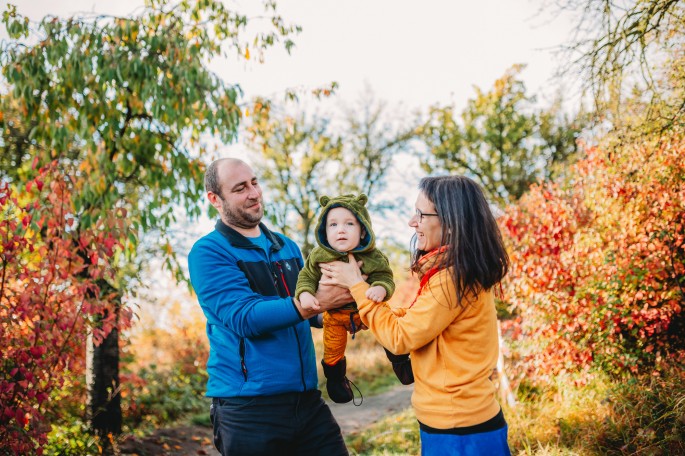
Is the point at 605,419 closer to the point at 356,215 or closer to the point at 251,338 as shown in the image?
the point at 356,215

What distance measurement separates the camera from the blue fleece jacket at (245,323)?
234 cm

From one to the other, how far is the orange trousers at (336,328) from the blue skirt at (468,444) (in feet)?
2.16

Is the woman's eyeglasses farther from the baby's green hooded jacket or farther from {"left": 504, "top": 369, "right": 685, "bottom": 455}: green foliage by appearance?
{"left": 504, "top": 369, "right": 685, "bottom": 455}: green foliage

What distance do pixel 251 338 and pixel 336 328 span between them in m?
0.43

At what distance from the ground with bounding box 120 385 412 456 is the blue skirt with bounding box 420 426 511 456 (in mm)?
5028

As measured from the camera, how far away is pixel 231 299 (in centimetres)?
241

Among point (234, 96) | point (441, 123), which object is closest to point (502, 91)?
point (441, 123)

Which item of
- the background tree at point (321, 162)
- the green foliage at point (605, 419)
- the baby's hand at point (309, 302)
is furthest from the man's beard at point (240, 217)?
the background tree at point (321, 162)

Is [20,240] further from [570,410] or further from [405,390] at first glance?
[405,390]

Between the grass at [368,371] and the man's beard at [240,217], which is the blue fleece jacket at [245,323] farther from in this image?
the grass at [368,371]

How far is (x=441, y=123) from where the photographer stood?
24484mm

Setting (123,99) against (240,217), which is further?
(123,99)

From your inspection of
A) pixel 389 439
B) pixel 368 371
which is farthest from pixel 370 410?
pixel 368 371

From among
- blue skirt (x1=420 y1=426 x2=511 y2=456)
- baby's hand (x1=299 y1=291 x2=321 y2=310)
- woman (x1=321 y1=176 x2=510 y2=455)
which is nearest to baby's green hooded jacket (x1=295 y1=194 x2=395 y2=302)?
baby's hand (x1=299 y1=291 x2=321 y2=310)
